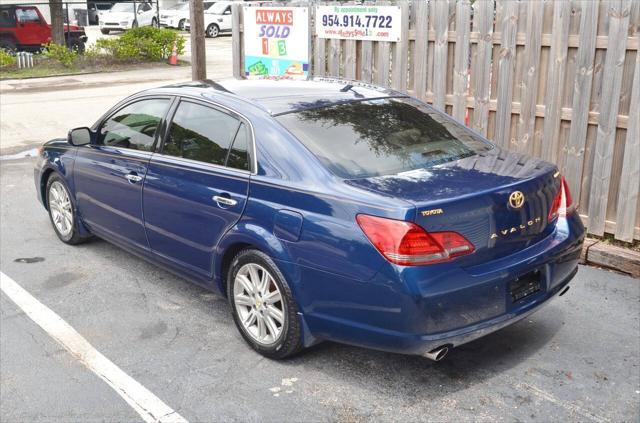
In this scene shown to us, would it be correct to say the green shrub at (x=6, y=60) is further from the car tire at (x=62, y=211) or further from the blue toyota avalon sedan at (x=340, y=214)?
the blue toyota avalon sedan at (x=340, y=214)

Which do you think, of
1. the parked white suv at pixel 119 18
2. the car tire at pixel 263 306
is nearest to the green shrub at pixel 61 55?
the parked white suv at pixel 119 18

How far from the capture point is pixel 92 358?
4.64 metres

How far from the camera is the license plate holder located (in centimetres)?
411

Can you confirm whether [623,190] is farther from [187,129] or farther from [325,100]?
Result: [187,129]

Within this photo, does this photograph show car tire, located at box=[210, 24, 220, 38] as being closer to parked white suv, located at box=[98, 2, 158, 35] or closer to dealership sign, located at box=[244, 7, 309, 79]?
parked white suv, located at box=[98, 2, 158, 35]

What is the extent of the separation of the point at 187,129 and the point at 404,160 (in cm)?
159

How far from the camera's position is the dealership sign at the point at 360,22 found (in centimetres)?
802

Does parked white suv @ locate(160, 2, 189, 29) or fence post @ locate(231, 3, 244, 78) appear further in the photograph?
parked white suv @ locate(160, 2, 189, 29)

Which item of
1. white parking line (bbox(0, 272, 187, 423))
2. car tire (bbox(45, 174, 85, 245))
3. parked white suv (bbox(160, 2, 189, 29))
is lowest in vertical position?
white parking line (bbox(0, 272, 187, 423))

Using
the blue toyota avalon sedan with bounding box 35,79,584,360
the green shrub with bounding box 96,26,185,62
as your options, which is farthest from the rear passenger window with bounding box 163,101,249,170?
the green shrub with bounding box 96,26,185,62

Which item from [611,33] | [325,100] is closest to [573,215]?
[325,100]

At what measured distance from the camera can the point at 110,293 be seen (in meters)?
5.72

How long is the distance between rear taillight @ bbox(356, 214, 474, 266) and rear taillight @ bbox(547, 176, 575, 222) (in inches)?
33.7

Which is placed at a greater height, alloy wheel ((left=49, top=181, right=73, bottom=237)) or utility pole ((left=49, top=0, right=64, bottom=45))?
utility pole ((left=49, top=0, right=64, bottom=45))
